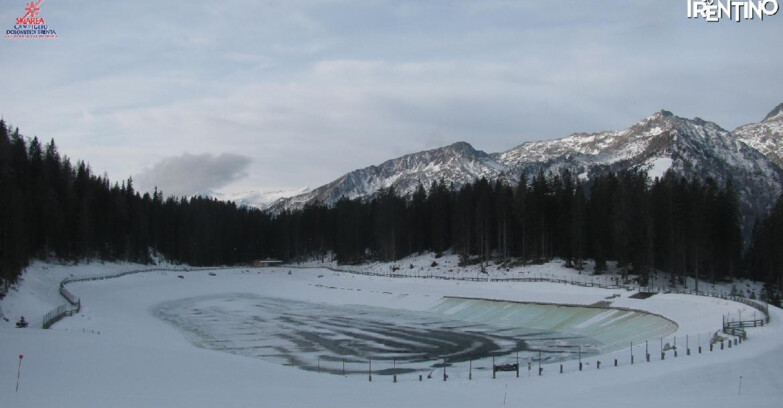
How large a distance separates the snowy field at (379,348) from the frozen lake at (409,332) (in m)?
0.22

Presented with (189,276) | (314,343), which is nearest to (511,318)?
(314,343)

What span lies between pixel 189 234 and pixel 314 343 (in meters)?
139

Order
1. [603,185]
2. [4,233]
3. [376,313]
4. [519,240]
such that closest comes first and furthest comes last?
[4,233]
[376,313]
[603,185]
[519,240]

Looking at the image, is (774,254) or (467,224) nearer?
(774,254)

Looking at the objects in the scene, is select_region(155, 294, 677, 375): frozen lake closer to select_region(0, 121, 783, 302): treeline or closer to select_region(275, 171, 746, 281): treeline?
select_region(0, 121, 783, 302): treeline

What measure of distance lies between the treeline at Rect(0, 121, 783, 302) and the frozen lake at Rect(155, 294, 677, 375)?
74.9 ft

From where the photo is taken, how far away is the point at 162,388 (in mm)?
30172

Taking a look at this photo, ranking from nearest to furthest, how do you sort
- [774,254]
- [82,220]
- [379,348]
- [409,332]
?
[379,348]
[409,332]
[774,254]
[82,220]

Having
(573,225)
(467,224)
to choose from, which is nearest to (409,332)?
(573,225)

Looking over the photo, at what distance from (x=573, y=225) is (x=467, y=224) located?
99.7ft

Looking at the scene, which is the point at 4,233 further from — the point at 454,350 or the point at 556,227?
the point at 556,227

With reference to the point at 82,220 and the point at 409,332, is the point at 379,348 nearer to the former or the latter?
the point at 409,332

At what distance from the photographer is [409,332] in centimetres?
6062

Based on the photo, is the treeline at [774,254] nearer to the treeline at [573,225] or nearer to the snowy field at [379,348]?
the treeline at [573,225]
